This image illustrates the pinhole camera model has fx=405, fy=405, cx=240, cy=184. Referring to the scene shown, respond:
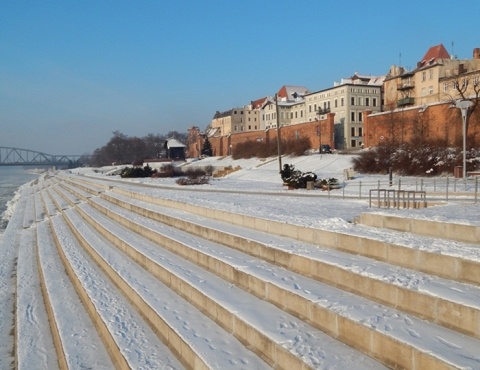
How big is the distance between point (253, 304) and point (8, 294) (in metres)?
8.09

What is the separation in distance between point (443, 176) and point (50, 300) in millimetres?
22463

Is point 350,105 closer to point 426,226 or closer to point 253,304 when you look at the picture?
point 426,226

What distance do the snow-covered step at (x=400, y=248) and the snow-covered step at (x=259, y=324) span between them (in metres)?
1.73

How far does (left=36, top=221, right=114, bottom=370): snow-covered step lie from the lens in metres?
6.12

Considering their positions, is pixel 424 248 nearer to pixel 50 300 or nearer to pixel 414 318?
pixel 414 318

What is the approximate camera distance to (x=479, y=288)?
4.58 meters

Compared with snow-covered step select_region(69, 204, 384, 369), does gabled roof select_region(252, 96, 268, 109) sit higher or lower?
higher

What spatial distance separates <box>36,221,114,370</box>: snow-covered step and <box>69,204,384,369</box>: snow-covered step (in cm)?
163

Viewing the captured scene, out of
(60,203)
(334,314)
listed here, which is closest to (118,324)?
(334,314)

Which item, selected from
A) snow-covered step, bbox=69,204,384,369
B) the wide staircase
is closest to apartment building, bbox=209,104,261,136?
the wide staircase

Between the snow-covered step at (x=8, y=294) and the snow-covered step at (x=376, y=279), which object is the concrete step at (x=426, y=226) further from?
the snow-covered step at (x=8, y=294)

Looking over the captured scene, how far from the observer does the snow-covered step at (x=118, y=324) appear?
5492 mm

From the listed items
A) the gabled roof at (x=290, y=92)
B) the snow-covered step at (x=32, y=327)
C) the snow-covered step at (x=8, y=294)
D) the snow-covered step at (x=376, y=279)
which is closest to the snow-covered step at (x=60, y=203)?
the snow-covered step at (x=8, y=294)

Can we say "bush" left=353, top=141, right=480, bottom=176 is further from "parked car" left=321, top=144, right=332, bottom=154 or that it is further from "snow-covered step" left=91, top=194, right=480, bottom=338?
"snow-covered step" left=91, top=194, right=480, bottom=338
